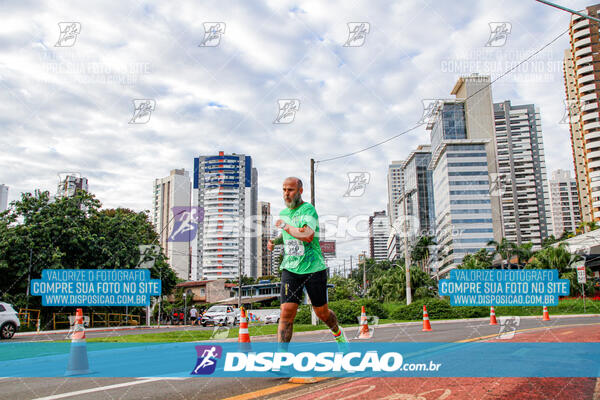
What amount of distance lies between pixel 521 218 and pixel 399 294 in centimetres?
13981

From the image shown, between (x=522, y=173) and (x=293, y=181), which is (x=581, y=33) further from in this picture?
(x=293, y=181)

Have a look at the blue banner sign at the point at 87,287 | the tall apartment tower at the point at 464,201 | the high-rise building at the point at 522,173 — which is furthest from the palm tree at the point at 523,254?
the high-rise building at the point at 522,173

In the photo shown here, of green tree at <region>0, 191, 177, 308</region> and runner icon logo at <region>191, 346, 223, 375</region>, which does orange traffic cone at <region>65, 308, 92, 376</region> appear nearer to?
runner icon logo at <region>191, 346, 223, 375</region>

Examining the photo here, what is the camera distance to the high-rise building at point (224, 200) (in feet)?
475

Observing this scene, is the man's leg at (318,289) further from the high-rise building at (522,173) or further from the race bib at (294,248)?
the high-rise building at (522,173)

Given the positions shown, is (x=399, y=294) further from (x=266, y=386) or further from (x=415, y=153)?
(x=415, y=153)

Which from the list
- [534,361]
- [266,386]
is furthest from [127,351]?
[534,361]

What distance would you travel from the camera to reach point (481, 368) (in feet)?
15.8

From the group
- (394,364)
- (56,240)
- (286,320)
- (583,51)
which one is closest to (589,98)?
(583,51)

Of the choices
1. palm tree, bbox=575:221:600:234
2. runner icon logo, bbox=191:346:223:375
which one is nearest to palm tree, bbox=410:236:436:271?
palm tree, bbox=575:221:600:234

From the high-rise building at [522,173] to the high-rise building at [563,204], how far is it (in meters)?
3.23

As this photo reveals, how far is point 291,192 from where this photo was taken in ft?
14.4

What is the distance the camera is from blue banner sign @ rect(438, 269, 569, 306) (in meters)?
16.8

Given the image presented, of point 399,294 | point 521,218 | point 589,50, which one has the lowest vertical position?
point 399,294
